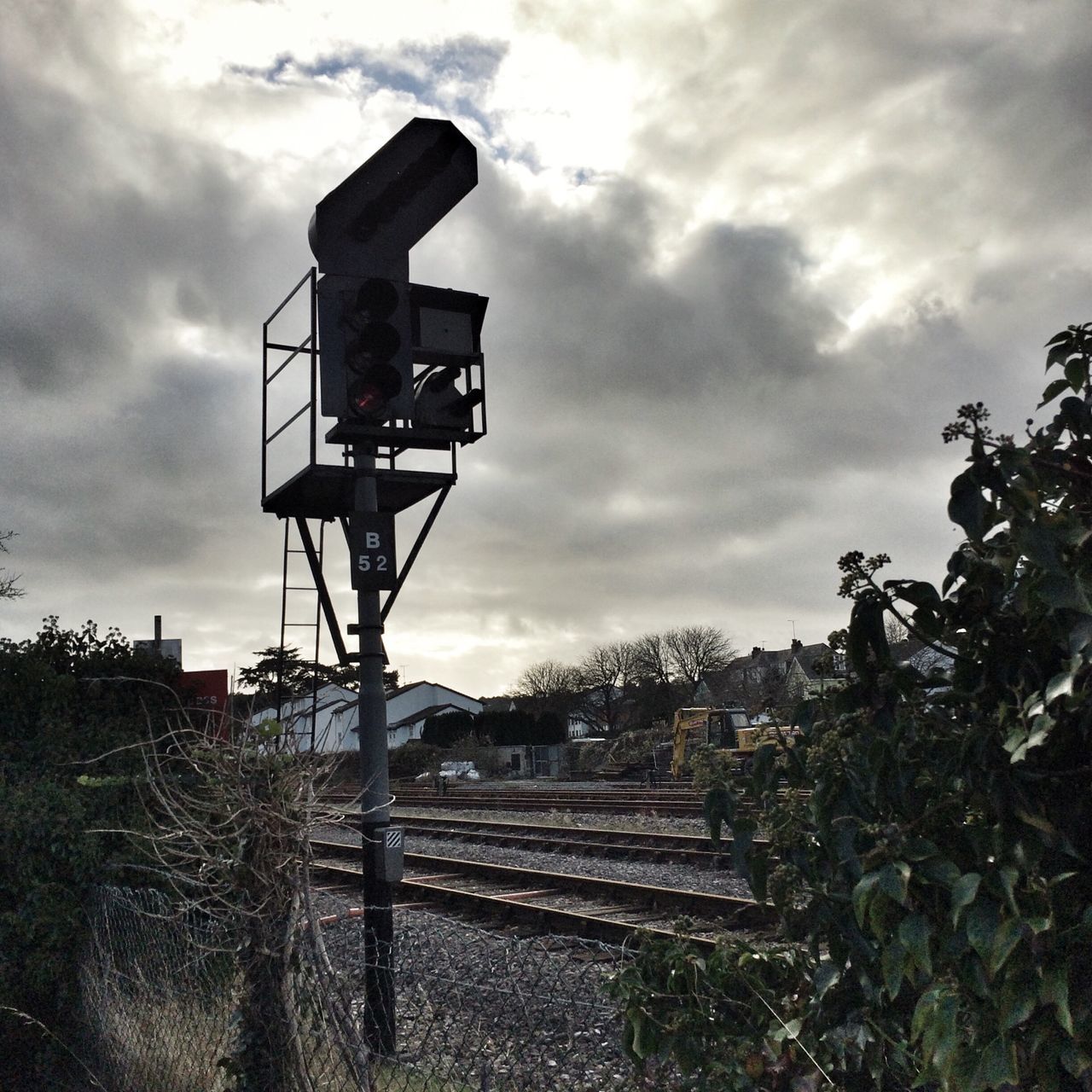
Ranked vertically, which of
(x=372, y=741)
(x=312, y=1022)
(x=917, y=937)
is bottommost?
(x=312, y=1022)

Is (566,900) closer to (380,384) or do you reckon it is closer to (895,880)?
(380,384)

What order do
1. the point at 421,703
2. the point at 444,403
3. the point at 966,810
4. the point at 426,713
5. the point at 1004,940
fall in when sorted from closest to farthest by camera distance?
the point at 1004,940, the point at 966,810, the point at 444,403, the point at 426,713, the point at 421,703

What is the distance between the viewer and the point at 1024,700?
2.07 meters

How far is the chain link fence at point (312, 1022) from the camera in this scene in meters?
4.09

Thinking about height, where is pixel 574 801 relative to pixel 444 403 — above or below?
below

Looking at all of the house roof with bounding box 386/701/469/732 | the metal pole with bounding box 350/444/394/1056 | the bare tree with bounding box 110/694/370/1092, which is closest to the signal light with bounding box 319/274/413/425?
the metal pole with bounding box 350/444/394/1056

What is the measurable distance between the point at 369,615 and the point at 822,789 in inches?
187

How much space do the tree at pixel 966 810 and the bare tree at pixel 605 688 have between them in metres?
84.3

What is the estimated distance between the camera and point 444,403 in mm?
7344

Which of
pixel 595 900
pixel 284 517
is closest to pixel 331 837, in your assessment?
pixel 595 900

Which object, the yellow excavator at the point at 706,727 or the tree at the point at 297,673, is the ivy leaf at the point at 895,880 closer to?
the tree at the point at 297,673

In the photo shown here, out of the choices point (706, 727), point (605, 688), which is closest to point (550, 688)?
point (605, 688)

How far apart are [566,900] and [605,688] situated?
250ft

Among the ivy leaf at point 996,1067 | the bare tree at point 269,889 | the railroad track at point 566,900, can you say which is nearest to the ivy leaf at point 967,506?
the ivy leaf at point 996,1067
